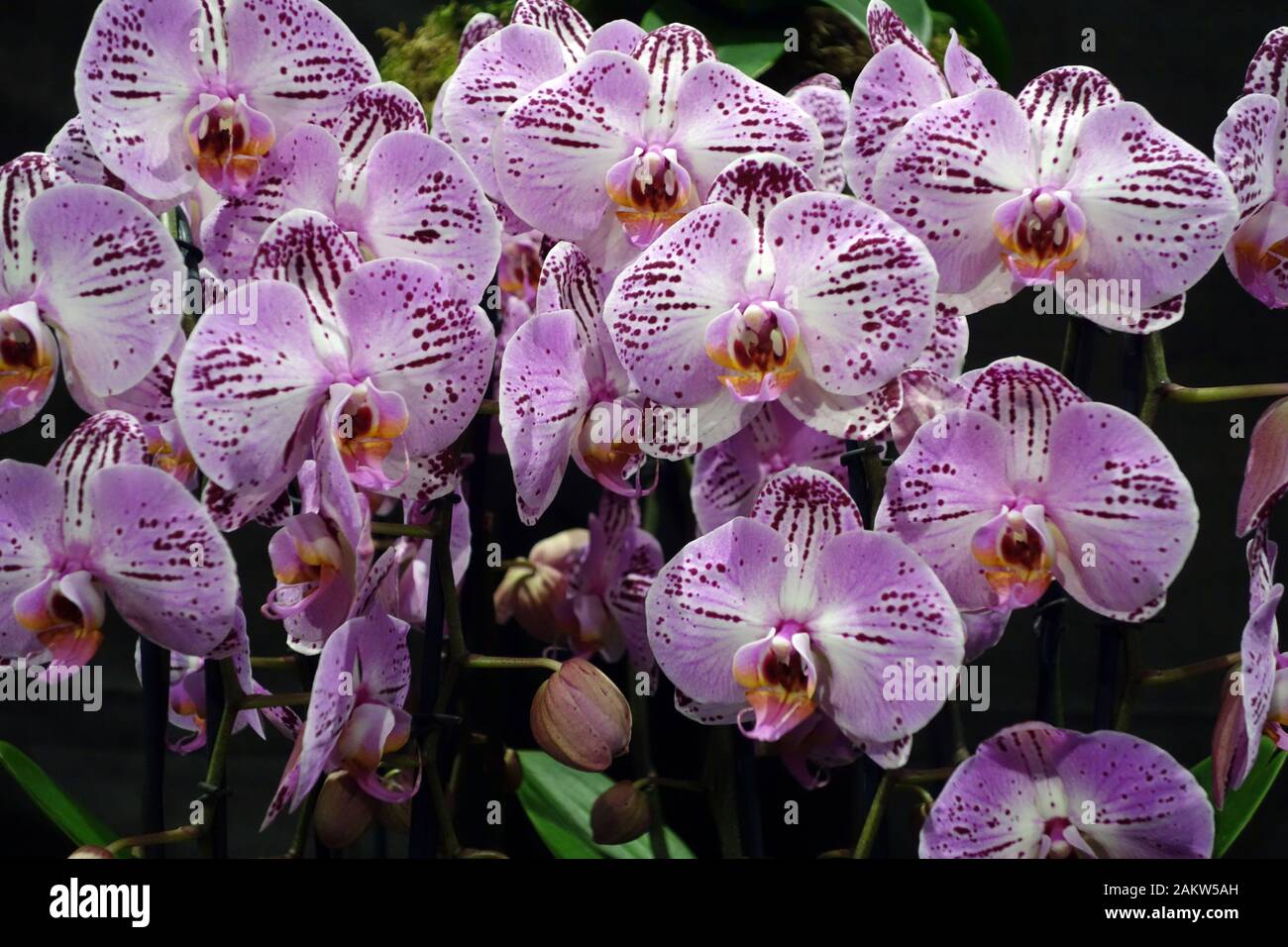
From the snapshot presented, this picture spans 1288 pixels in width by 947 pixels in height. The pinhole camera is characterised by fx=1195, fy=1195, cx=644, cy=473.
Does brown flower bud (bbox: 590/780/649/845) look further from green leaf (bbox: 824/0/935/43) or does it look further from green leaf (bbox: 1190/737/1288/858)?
green leaf (bbox: 824/0/935/43)

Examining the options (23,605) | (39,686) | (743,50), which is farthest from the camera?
(743,50)

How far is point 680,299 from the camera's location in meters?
0.61

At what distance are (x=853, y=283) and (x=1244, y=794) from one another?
0.43 m

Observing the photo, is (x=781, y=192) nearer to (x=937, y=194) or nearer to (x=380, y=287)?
(x=937, y=194)

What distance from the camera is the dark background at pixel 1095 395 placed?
4.84 feet

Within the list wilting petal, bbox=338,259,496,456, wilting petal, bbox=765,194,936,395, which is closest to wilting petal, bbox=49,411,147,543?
wilting petal, bbox=338,259,496,456

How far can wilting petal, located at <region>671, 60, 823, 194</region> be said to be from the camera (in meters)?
0.65

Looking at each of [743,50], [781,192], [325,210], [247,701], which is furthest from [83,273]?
[743,50]

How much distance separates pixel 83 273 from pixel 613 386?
0.90 ft

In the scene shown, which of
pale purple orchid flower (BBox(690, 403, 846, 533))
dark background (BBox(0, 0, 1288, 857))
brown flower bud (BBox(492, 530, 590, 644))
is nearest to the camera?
pale purple orchid flower (BBox(690, 403, 846, 533))

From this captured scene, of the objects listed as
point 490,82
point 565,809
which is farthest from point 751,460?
point 565,809

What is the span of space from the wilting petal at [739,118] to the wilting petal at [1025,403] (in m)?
0.15

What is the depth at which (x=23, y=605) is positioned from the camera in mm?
571

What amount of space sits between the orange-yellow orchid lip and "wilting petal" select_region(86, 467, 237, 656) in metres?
0.26
